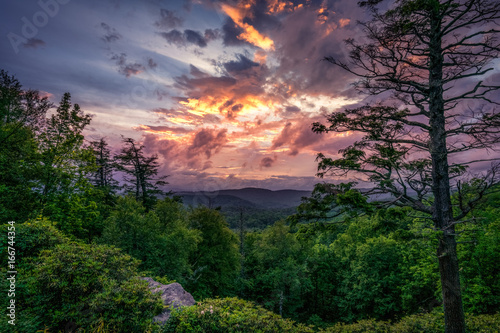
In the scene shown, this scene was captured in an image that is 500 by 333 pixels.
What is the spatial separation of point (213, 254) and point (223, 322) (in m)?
19.0

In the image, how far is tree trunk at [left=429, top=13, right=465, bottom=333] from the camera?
6691mm

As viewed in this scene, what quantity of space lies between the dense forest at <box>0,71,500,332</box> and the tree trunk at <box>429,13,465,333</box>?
0.58 meters

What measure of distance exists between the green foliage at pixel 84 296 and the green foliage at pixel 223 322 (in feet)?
2.06

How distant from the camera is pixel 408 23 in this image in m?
6.51

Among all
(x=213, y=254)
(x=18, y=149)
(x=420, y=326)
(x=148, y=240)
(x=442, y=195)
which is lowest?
(x=213, y=254)

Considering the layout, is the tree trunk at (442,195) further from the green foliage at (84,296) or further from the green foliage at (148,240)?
the green foliage at (148,240)

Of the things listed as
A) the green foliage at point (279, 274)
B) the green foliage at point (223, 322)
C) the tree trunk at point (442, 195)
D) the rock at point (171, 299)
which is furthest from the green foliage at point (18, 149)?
the green foliage at point (279, 274)

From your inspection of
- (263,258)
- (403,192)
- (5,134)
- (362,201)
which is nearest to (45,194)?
(5,134)

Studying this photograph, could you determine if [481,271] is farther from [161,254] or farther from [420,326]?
[161,254]

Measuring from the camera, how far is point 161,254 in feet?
55.9

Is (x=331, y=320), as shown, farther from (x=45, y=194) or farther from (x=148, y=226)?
(x=45, y=194)

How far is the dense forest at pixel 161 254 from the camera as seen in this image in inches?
194

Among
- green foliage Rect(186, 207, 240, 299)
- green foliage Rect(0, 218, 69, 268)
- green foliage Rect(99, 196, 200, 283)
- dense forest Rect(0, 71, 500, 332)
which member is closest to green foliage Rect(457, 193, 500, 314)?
dense forest Rect(0, 71, 500, 332)

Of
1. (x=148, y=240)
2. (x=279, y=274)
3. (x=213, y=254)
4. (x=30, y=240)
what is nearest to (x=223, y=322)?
(x=30, y=240)
